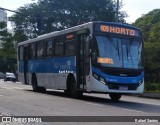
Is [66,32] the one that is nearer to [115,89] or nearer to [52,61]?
[52,61]

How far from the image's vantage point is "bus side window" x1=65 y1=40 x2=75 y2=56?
19.9 m

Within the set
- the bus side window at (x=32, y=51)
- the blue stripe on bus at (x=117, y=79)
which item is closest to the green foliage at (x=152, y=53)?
the bus side window at (x=32, y=51)

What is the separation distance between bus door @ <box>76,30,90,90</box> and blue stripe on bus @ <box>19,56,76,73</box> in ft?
1.86

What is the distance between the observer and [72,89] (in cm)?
2025

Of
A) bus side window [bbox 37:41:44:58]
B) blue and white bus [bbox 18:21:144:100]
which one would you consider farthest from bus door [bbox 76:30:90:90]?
bus side window [bbox 37:41:44:58]

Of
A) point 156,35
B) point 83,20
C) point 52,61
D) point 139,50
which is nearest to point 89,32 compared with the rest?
point 139,50

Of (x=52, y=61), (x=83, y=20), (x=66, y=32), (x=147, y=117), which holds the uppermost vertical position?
(x=83, y=20)

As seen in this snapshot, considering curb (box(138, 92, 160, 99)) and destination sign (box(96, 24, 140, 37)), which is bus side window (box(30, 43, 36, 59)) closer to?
curb (box(138, 92, 160, 99))

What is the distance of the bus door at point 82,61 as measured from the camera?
727 inches

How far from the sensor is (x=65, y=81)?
20.8m

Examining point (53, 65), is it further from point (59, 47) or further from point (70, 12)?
point (70, 12)

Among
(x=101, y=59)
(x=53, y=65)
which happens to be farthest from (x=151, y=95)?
(x=101, y=59)

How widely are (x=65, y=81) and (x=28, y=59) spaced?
7.27 metres

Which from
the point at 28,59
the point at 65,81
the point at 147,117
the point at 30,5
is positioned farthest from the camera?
the point at 30,5
